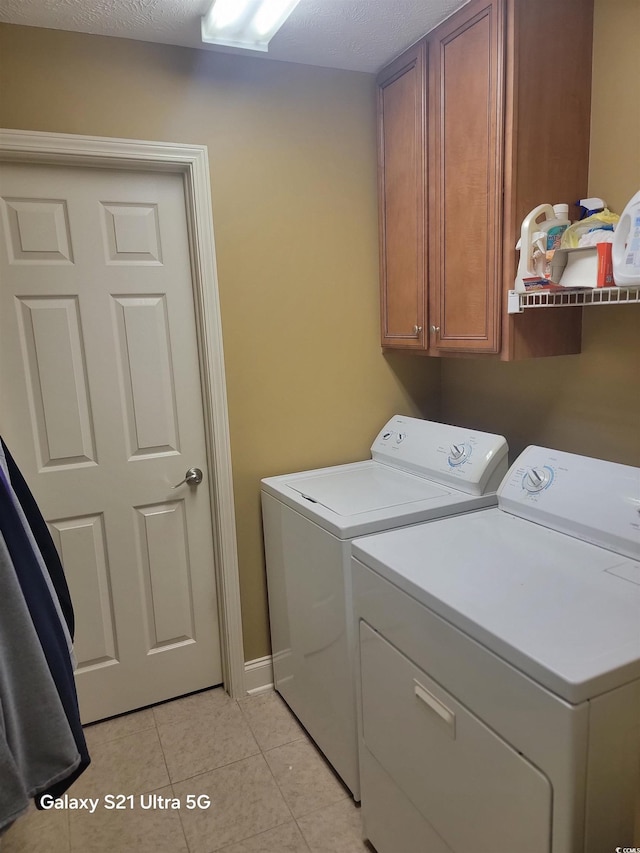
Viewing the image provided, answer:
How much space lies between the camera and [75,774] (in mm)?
1228

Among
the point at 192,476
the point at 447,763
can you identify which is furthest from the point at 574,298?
the point at 192,476

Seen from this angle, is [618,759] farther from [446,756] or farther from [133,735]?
[133,735]

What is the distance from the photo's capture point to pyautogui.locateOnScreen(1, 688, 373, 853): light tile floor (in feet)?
5.74

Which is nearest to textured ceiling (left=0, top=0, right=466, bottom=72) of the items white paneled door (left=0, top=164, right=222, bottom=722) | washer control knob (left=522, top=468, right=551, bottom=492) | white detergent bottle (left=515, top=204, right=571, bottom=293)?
white paneled door (left=0, top=164, right=222, bottom=722)

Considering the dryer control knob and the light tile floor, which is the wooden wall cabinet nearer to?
the dryer control knob

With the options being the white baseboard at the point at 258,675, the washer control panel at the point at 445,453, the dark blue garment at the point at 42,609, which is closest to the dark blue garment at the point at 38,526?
the dark blue garment at the point at 42,609

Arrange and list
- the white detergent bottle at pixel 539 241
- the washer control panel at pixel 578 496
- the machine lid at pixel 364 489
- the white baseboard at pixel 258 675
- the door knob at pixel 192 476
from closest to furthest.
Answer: the washer control panel at pixel 578 496 → the white detergent bottle at pixel 539 241 → the machine lid at pixel 364 489 → the door knob at pixel 192 476 → the white baseboard at pixel 258 675

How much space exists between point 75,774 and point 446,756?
80 cm

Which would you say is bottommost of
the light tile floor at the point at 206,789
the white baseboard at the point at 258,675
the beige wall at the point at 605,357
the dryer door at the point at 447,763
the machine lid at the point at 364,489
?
the light tile floor at the point at 206,789

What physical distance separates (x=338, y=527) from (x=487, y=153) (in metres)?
1.22

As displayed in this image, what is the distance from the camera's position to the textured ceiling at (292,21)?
5.68 ft

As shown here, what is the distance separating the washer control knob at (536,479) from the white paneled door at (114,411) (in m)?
1.24

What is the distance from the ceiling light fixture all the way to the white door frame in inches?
13.7

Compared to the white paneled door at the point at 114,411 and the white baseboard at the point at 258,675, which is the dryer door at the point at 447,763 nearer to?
the white baseboard at the point at 258,675
